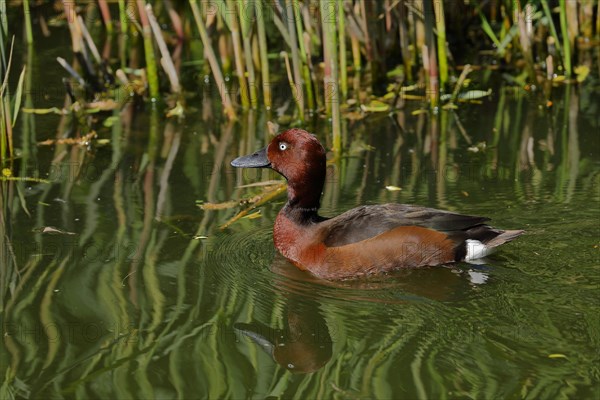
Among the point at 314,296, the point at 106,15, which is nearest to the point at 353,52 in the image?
the point at 106,15

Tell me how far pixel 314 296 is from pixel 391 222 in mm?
710

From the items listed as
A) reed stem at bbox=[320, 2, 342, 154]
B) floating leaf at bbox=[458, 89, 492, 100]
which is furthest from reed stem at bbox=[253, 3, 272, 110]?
floating leaf at bbox=[458, 89, 492, 100]

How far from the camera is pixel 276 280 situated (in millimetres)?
6449

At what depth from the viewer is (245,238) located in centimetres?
708

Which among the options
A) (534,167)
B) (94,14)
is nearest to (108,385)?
(534,167)

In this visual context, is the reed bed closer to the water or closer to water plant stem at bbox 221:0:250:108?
water plant stem at bbox 221:0:250:108

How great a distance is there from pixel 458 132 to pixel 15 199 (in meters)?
3.66

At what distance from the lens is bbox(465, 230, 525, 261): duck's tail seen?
6.52 metres

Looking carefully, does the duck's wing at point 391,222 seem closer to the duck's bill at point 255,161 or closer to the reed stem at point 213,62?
the duck's bill at point 255,161

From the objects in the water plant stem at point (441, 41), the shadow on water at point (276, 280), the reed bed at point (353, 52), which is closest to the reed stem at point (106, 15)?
the reed bed at point (353, 52)

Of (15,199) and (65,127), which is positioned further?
(65,127)

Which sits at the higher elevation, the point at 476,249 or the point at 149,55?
the point at 149,55

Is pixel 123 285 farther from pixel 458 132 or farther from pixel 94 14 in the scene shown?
pixel 94 14

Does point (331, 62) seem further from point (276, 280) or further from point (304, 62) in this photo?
point (276, 280)
